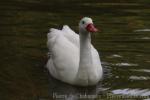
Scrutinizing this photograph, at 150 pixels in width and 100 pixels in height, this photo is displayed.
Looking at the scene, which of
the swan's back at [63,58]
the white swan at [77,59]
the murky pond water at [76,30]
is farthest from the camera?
the swan's back at [63,58]

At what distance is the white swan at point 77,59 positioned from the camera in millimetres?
13086

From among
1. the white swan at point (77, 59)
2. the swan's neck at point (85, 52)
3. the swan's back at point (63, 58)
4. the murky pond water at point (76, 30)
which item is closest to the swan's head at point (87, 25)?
the white swan at point (77, 59)

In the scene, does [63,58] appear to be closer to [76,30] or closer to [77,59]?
[77,59]

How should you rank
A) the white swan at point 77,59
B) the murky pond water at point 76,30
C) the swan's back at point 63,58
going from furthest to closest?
1. the swan's back at point 63,58
2. the white swan at point 77,59
3. the murky pond water at point 76,30

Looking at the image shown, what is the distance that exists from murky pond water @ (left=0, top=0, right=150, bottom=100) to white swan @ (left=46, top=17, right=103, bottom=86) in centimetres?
17

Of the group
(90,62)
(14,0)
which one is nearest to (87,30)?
(90,62)

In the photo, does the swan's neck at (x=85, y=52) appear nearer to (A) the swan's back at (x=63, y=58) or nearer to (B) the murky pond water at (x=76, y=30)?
(A) the swan's back at (x=63, y=58)

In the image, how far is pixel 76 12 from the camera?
19.5 metres

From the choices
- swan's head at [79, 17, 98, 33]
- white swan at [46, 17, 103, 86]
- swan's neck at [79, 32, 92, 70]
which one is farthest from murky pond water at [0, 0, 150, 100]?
swan's head at [79, 17, 98, 33]

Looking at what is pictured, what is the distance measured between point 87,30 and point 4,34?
4471 millimetres

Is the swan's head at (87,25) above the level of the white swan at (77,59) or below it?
above

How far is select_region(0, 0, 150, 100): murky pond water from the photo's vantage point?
12734 millimetres

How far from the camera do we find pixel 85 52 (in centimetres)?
1313

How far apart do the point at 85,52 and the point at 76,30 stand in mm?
4281
